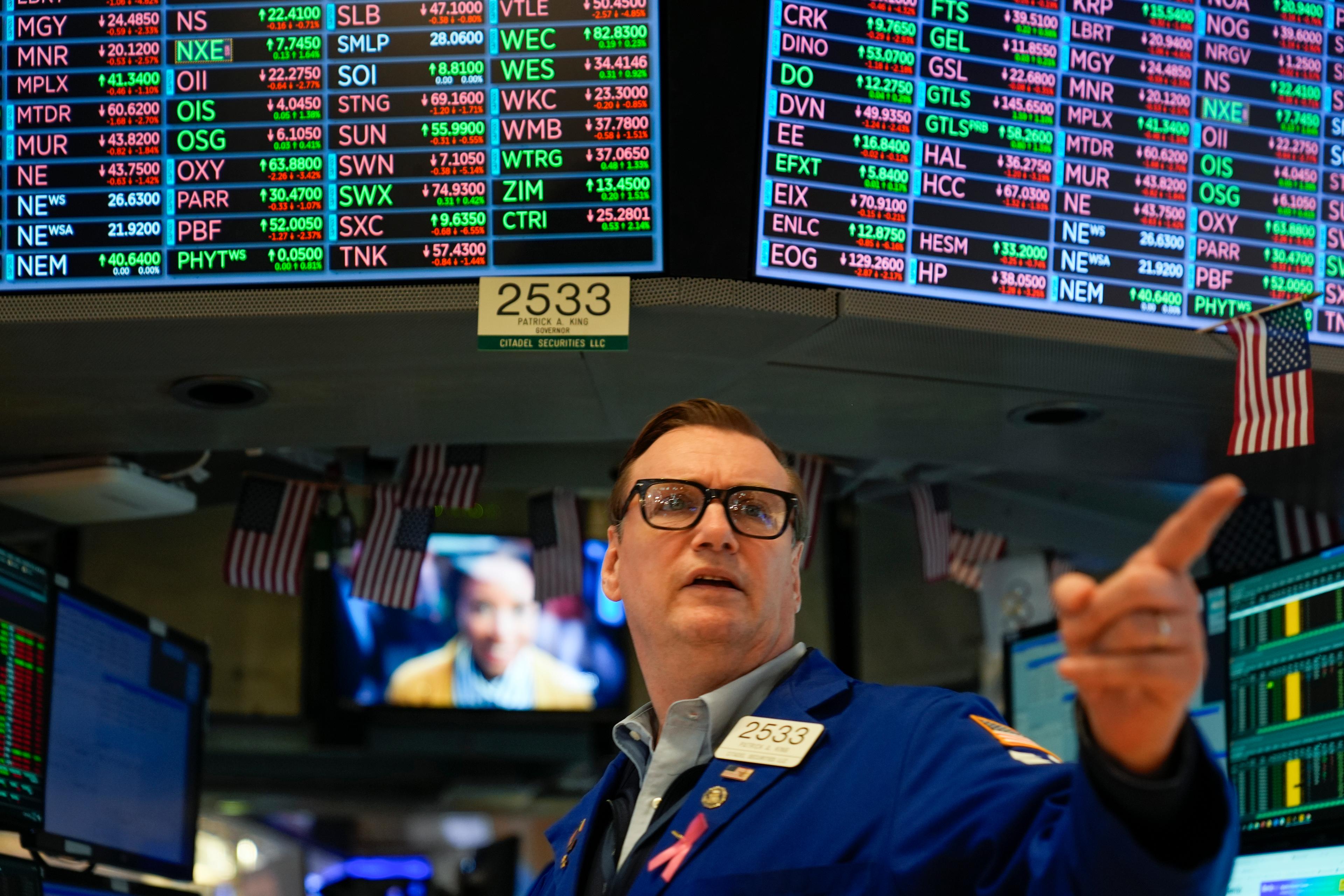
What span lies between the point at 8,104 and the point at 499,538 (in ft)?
20.4

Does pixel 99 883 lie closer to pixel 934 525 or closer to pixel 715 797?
pixel 715 797

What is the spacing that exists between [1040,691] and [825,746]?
305cm

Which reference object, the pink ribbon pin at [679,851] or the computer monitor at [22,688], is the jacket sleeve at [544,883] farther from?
the computer monitor at [22,688]

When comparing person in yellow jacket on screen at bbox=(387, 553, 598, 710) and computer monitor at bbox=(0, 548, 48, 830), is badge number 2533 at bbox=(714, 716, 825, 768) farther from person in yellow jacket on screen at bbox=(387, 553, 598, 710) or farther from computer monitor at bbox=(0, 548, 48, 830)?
person in yellow jacket on screen at bbox=(387, 553, 598, 710)

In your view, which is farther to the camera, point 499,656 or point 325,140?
point 499,656

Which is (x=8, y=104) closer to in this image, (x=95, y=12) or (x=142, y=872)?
(x=95, y=12)

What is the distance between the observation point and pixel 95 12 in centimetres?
350

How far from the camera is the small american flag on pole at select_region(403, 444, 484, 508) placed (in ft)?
17.4

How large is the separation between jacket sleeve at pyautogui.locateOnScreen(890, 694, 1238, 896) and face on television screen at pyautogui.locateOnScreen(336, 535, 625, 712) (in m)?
7.59

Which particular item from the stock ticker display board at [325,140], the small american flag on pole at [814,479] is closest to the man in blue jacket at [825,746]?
the stock ticker display board at [325,140]

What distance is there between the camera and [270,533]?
18.2ft

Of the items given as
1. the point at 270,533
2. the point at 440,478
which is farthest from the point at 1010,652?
the point at 270,533

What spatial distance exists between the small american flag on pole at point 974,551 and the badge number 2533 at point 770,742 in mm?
4408

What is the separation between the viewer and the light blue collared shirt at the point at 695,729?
2135 millimetres
